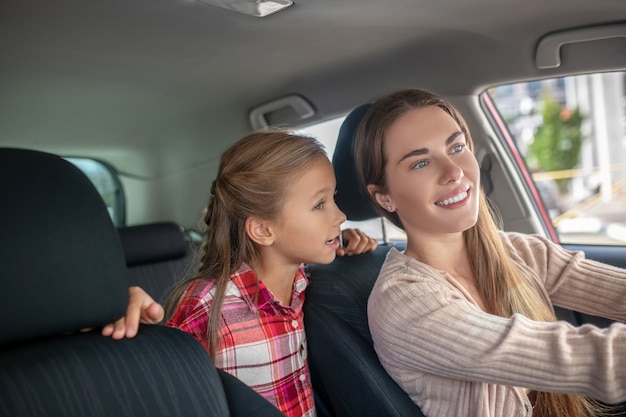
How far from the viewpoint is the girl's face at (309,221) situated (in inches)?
64.4

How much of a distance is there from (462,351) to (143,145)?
2435mm

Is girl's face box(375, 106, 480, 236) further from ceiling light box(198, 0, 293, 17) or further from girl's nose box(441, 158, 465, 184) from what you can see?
ceiling light box(198, 0, 293, 17)

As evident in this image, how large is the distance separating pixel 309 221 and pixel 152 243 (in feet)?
5.14

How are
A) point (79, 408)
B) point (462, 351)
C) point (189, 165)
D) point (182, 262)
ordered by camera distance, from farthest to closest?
point (189, 165)
point (182, 262)
point (462, 351)
point (79, 408)

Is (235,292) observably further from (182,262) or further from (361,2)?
(182,262)

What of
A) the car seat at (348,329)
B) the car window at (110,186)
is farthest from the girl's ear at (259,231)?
the car window at (110,186)

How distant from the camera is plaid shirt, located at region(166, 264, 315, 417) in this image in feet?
4.91

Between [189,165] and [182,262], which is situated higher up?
[189,165]

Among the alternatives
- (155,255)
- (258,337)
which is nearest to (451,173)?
(258,337)

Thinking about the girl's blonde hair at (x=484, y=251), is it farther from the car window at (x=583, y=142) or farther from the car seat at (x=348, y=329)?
the car window at (x=583, y=142)

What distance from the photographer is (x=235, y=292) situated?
5.13ft

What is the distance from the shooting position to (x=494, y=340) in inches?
45.5

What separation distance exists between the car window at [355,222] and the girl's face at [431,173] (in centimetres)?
35

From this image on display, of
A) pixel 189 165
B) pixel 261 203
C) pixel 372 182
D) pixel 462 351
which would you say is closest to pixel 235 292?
pixel 261 203
